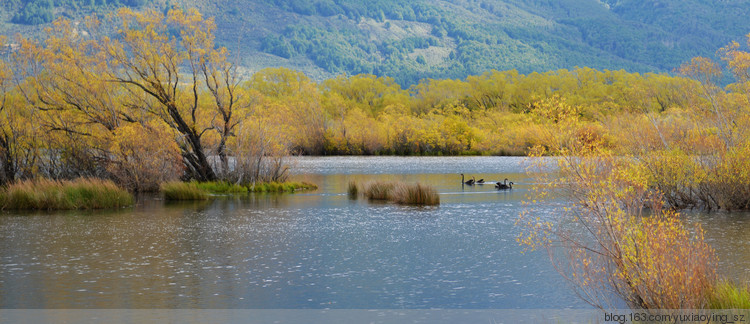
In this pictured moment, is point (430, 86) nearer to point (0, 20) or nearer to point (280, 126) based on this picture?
point (280, 126)

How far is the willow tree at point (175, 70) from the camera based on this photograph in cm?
2903

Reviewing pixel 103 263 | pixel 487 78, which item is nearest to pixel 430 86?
pixel 487 78

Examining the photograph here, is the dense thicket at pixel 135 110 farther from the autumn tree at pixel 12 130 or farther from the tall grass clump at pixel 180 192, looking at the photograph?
the tall grass clump at pixel 180 192

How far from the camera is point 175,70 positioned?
29391 millimetres

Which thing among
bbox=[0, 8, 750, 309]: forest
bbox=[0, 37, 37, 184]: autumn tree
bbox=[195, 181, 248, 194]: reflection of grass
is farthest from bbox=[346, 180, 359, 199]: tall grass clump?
bbox=[0, 37, 37, 184]: autumn tree

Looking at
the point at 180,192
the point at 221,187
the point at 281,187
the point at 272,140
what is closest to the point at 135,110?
the point at 180,192

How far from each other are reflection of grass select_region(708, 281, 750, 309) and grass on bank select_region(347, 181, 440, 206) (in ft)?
58.5

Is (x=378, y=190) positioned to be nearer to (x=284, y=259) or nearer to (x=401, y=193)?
(x=401, y=193)

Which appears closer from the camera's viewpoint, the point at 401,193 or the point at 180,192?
the point at 401,193

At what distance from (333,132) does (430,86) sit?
3775 cm

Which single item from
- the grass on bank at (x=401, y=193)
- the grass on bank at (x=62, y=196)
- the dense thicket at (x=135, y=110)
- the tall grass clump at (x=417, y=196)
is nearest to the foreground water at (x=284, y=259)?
the grass on bank at (x=62, y=196)

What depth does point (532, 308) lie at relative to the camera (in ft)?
34.1

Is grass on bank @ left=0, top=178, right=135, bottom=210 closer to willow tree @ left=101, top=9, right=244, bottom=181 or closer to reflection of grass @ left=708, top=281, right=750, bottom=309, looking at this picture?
willow tree @ left=101, top=9, right=244, bottom=181

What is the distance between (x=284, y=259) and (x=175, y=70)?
55.5 feet
